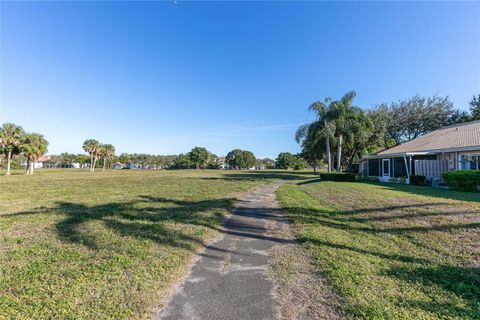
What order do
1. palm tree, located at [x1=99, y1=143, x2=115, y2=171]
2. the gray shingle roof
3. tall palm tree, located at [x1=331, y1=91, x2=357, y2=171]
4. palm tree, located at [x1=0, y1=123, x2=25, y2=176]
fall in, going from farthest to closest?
palm tree, located at [x1=99, y1=143, x2=115, y2=171]
palm tree, located at [x1=0, y1=123, x2=25, y2=176]
tall palm tree, located at [x1=331, y1=91, x2=357, y2=171]
the gray shingle roof

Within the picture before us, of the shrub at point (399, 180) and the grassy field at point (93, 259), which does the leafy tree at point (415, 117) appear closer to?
the shrub at point (399, 180)

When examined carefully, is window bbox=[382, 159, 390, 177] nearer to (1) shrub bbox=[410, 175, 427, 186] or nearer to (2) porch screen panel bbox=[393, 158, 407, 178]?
(2) porch screen panel bbox=[393, 158, 407, 178]

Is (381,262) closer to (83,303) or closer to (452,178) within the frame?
(83,303)

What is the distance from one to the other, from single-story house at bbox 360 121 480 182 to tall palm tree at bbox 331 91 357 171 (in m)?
3.63

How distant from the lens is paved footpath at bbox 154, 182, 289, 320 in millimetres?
2617

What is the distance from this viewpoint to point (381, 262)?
12.8 feet

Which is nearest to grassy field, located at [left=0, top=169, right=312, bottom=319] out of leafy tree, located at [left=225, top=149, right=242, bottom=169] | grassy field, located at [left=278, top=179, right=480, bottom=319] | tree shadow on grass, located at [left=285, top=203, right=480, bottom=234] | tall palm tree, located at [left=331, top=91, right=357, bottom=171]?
grassy field, located at [left=278, top=179, right=480, bottom=319]

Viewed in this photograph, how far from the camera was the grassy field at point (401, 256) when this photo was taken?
2.75 meters

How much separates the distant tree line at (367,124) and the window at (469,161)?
341 inches

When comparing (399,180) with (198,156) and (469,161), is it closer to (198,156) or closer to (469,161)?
(469,161)

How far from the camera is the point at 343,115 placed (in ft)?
73.2

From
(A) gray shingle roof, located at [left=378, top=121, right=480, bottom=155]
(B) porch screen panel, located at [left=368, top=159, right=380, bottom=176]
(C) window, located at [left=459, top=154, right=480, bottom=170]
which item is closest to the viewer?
(C) window, located at [left=459, top=154, right=480, bottom=170]

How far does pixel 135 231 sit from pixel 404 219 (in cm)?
698

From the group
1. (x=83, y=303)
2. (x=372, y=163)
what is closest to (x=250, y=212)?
(x=83, y=303)
